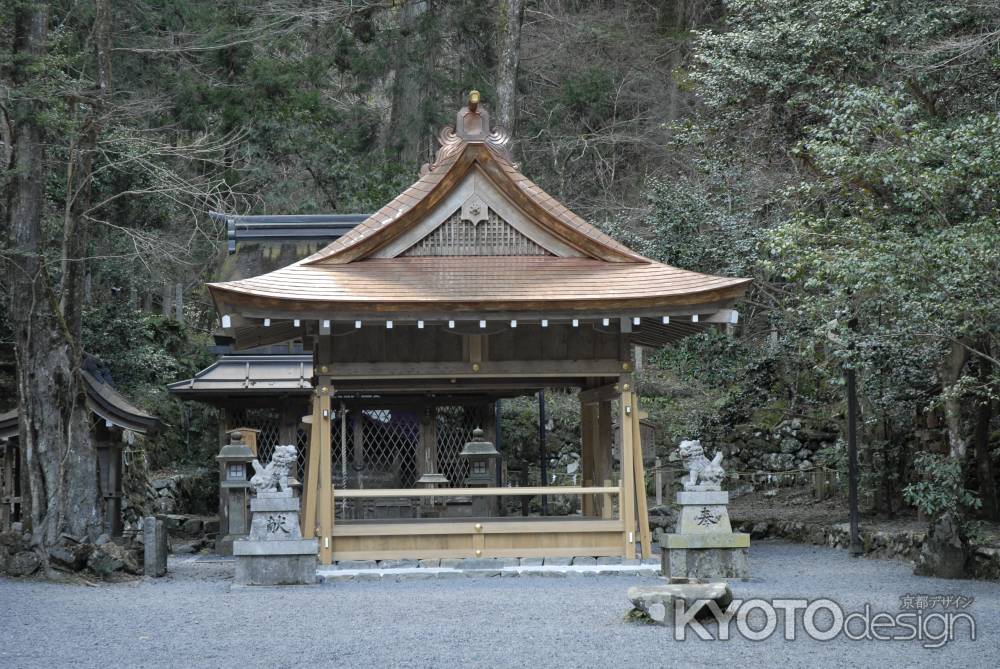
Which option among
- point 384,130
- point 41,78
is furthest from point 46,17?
point 384,130

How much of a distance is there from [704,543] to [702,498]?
43 cm

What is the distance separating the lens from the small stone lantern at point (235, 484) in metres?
14.3

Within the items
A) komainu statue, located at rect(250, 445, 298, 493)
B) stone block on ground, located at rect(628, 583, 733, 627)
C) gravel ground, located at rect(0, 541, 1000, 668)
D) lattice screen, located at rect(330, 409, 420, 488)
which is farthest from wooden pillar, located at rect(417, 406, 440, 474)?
stone block on ground, located at rect(628, 583, 733, 627)

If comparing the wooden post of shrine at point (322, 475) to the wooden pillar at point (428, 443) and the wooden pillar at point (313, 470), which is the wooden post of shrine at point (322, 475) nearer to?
the wooden pillar at point (313, 470)

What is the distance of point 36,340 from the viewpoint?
12172 mm

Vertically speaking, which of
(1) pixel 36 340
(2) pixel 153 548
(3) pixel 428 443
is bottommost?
(2) pixel 153 548

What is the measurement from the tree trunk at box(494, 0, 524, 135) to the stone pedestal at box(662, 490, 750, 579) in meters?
13.2

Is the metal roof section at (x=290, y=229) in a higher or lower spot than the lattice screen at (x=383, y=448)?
higher

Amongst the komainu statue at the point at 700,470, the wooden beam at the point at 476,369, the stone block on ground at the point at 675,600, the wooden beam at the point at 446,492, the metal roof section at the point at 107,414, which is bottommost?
the stone block on ground at the point at 675,600

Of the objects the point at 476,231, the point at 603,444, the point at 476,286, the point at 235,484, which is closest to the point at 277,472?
the point at 476,286

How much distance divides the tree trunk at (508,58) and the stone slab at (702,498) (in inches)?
516

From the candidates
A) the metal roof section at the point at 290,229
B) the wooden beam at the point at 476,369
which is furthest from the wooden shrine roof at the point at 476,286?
the metal roof section at the point at 290,229

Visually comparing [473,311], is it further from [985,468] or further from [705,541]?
[985,468]

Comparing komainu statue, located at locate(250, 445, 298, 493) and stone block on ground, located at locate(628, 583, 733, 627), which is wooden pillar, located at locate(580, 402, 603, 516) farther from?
stone block on ground, located at locate(628, 583, 733, 627)
